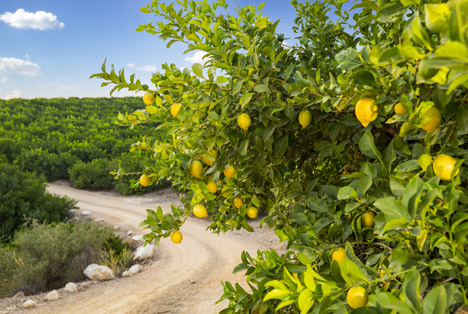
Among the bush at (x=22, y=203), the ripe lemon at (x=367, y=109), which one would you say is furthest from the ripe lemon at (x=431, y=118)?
the bush at (x=22, y=203)

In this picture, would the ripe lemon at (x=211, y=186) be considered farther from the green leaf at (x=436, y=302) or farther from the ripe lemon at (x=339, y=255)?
the green leaf at (x=436, y=302)

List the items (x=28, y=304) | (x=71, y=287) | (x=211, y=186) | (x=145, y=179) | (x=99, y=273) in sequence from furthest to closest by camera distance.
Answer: (x=99, y=273)
(x=71, y=287)
(x=28, y=304)
(x=145, y=179)
(x=211, y=186)

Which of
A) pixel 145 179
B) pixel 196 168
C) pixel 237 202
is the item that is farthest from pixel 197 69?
pixel 237 202

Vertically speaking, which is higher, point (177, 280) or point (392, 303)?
point (392, 303)

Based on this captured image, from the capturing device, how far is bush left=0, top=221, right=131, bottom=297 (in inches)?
174

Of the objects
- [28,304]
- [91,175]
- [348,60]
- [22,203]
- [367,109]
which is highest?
[348,60]

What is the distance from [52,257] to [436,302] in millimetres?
5170

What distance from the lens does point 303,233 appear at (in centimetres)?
129

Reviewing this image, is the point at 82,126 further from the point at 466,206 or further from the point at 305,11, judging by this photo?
the point at 466,206

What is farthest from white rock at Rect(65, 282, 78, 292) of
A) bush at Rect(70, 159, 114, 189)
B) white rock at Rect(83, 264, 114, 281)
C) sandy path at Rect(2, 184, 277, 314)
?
bush at Rect(70, 159, 114, 189)

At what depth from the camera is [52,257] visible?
15.6ft

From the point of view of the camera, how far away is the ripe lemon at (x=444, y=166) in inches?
36.2

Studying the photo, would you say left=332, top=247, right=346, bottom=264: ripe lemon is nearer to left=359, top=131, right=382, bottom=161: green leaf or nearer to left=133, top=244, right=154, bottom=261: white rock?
left=359, top=131, right=382, bottom=161: green leaf

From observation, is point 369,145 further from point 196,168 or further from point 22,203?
point 22,203
